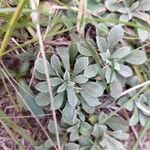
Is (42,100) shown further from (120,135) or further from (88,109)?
(120,135)

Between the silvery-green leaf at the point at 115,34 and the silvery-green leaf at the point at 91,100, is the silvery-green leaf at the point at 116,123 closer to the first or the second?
the silvery-green leaf at the point at 91,100

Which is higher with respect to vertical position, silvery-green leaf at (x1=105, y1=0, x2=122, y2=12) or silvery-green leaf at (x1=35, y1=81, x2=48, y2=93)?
silvery-green leaf at (x1=105, y1=0, x2=122, y2=12)

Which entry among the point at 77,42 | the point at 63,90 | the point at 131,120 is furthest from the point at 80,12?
the point at 131,120

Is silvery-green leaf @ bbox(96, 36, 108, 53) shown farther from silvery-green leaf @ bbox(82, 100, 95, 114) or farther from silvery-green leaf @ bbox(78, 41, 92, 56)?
silvery-green leaf @ bbox(82, 100, 95, 114)

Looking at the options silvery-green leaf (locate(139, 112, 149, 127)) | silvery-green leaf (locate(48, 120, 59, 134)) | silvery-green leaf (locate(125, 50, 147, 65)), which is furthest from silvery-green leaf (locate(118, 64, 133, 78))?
silvery-green leaf (locate(48, 120, 59, 134))

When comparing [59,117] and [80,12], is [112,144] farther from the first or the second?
[80,12]

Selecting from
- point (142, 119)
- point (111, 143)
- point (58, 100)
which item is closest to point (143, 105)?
point (142, 119)
